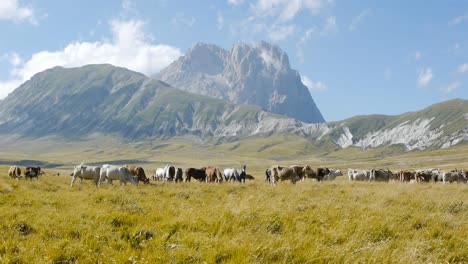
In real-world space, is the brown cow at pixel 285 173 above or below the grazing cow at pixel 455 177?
above

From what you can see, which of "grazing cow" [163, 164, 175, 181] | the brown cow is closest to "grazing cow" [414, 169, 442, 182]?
the brown cow

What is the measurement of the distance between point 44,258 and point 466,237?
885 cm

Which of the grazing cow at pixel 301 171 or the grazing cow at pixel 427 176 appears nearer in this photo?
the grazing cow at pixel 301 171

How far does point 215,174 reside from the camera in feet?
121

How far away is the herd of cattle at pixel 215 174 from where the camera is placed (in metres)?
26.6

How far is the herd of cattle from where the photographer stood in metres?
26.6

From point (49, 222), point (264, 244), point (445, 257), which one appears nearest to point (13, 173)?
point (49, 222)

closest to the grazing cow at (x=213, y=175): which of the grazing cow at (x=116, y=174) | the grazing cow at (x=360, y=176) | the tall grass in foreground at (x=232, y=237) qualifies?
the grazing cow at (x=116, y=174)

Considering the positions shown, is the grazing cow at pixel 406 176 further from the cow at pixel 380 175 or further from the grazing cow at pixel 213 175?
the grazing cow at pixel 213 175

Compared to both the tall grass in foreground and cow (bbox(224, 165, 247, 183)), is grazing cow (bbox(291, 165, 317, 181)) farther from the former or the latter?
the tall grass in foreground

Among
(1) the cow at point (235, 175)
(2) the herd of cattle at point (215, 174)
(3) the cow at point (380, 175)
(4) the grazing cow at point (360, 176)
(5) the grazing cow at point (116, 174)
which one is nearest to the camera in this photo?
(5) the grazing cow at point (116, 174)

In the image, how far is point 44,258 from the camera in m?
5.98

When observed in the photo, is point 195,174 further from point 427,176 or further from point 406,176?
point 427,176

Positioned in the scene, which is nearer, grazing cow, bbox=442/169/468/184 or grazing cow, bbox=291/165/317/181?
grazing cow, bbox=291/165/317/181
